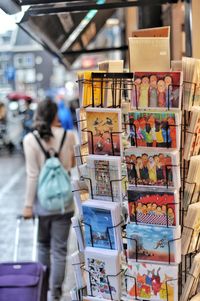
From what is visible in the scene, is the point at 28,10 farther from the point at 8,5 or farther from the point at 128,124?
the point at 128,124

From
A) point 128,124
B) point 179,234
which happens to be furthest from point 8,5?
point 179,234

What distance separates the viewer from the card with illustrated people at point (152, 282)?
103 inches

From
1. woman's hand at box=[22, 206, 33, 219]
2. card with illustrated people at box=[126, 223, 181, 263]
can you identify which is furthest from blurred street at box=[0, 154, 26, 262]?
card with illustrated people at box=[126, 223, 181, 263]

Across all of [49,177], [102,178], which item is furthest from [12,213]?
[102,178]

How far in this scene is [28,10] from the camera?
365 centimetres

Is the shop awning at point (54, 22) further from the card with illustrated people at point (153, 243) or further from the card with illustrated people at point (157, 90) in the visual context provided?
the card with illustrated people at point (153, 243)

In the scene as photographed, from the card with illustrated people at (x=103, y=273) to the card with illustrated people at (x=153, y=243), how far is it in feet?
0.30

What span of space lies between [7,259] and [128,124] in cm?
426

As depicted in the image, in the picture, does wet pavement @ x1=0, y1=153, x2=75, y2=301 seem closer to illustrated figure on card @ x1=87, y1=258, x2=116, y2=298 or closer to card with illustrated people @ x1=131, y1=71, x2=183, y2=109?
illustrated figure on card @ x1=87, y1=258, x2=116, y2=298

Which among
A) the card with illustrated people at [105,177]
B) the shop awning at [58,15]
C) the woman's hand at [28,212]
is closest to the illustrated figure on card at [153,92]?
the card with illustrated people at [105,177]

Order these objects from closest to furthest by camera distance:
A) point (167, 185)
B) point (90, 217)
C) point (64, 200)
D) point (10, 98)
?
point (167, 185), point (90, 217), point (64, 200), point (10, 98)

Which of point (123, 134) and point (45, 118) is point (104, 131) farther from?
point (45, 118)

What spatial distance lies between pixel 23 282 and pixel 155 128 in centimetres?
176

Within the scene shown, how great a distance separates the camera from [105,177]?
2.67m
